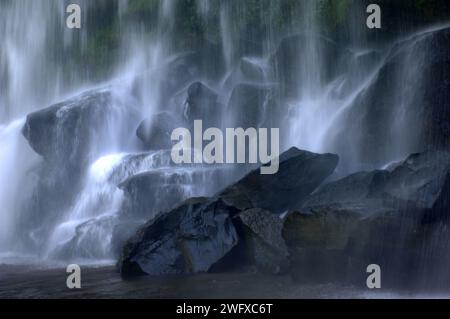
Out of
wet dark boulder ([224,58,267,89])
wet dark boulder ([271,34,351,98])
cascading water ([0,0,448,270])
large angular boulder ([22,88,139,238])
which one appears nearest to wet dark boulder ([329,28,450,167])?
cascading water ([0,0,448,270])

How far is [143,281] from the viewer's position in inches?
495

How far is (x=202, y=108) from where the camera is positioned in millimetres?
24969

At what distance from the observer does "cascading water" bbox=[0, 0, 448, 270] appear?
18469mm

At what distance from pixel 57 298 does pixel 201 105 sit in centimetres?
1514

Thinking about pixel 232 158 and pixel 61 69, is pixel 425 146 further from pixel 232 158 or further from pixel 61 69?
pixel 61 69

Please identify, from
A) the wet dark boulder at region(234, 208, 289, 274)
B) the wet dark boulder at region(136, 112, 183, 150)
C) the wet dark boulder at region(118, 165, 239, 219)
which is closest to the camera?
the wet dark boulder at region(234, 208, 289, 274)

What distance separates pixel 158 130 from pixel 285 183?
10.1 metres

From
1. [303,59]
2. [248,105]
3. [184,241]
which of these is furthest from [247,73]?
[184,241]

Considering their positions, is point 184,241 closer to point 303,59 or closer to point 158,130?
point 158,130

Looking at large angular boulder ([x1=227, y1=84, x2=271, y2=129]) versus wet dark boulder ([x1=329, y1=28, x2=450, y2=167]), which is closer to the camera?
wet dark boulder ([x1=329, y1=28, x2=450, y2=167])

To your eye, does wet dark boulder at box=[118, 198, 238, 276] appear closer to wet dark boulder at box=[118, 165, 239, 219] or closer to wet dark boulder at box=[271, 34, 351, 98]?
wet dark boulder at box=[118, 165, 239, 219]

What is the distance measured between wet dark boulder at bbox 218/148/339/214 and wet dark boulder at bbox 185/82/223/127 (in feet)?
32.6

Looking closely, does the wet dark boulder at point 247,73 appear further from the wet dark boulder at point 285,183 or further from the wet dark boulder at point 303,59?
the wet dark boulder at point 285,183
